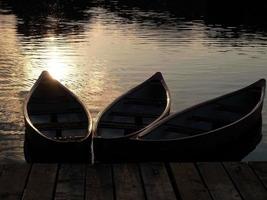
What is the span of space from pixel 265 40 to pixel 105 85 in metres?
28.8

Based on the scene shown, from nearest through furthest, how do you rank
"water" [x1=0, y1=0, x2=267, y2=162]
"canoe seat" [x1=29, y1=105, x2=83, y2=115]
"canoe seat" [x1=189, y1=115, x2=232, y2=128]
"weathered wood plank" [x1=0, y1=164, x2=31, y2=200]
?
"weathered wood plank" [x1=0, y1=164, x2=31, y2=200] → "canoe seat" [x1=189, y1=115, x2=232, y2=128] → "canoe seat" [x1=29, y1=105, x2=83, y2=115] → "water" [x1=0, y1=0, x2=267, y2=162]

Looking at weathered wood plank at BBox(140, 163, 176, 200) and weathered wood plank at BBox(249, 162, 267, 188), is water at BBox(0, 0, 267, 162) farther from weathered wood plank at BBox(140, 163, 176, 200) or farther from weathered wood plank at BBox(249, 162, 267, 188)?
weathered wood plank at BBox(140, 163, 176, 200)

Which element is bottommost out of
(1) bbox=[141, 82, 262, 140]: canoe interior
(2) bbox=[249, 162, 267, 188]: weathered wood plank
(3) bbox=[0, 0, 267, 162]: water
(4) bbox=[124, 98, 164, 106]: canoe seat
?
(3) bbox=[0, 0, 267, 162]: water

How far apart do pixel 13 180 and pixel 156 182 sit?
138 inches

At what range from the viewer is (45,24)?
231ft

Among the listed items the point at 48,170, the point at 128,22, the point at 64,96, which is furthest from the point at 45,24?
the point at 48,170

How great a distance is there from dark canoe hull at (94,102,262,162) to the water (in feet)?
6.83

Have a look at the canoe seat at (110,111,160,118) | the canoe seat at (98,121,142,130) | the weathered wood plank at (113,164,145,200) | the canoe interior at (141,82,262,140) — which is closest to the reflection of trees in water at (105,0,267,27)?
the canoe interior at (141,82,262,140)

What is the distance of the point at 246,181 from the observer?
12164 mm

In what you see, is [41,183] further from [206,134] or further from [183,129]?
[183,129]

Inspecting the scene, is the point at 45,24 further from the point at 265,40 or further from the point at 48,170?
the point at 48,170

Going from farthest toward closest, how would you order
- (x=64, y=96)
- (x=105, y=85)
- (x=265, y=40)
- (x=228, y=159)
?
1. (x=265, y=40)
2. (x=105, y=85)
3. (x=64, y=96)
4. (x=228, y=159)

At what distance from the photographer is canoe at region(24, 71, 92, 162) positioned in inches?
610

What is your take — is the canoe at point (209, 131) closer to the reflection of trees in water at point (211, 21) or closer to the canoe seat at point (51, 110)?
the canoe seat at point (51, 110)
